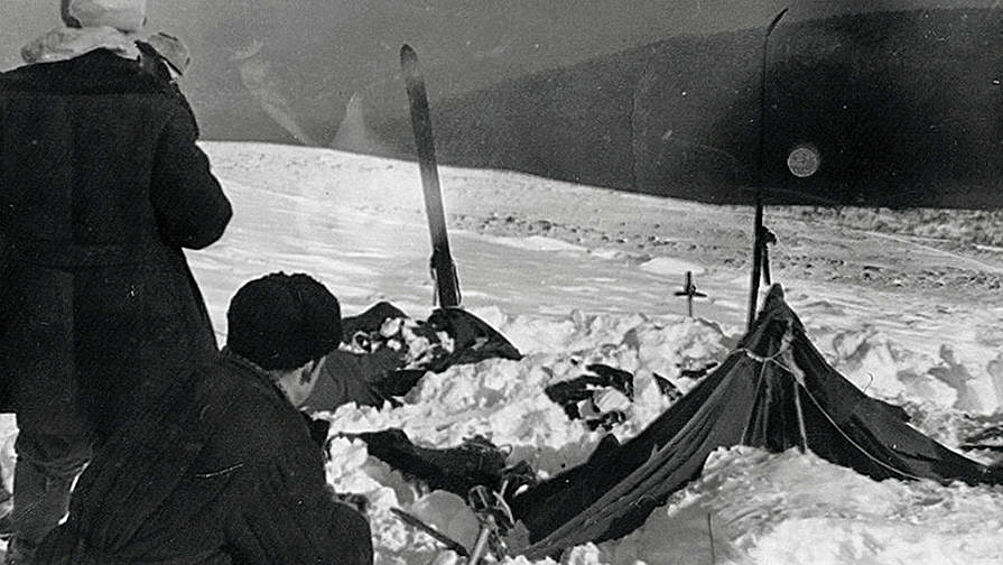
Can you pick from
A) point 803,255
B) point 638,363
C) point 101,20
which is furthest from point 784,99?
point 101,20

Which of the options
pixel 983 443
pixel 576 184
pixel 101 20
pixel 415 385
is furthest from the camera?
pixel 576 184

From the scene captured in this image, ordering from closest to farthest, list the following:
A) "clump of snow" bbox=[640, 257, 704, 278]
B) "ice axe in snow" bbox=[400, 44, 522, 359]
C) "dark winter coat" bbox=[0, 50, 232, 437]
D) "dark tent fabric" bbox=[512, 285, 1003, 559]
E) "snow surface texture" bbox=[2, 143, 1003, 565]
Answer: "dark winter coat" bbox=[0, 50, 232, 437] < "snow surface texture" bbox=[2, 143, 1003, 565] < "dark tent fabric" bbox=[512, 285, 1003, 559] < "ice axe in snow" bbox=[400, 44, 522, 359] < "clump of snow" bbox=[640, 257, 704, 278]

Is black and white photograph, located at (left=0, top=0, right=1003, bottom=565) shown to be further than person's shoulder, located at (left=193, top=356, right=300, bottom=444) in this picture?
Yes

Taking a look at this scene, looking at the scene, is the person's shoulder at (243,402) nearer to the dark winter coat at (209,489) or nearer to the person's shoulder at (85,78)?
the dark winter coat at (209,489)

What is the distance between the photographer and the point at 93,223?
1.73 m

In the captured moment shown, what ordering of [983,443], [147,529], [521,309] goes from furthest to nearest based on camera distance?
1. [521,309]
2. [983,443]
3. [147,529]

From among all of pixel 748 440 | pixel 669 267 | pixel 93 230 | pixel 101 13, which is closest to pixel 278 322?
pixel 93 230

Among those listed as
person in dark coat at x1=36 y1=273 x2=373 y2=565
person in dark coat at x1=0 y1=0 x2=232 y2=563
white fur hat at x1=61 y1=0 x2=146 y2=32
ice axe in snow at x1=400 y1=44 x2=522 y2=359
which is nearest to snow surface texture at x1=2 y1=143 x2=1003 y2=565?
ice axe in snow at x1=400 y1=44 x2=522 y2=359

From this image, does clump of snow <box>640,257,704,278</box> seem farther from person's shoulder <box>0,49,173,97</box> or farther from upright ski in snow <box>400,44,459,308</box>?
person's shoulder <box>0,49,173,97</box>

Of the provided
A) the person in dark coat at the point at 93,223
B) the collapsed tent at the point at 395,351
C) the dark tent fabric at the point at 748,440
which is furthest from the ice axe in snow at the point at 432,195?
the person in dark coat at the point at 93,223

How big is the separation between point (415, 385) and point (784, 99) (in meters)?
2.74

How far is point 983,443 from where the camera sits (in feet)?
9.21

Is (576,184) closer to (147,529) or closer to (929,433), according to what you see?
(929,433)

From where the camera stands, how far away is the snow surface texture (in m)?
2.13
